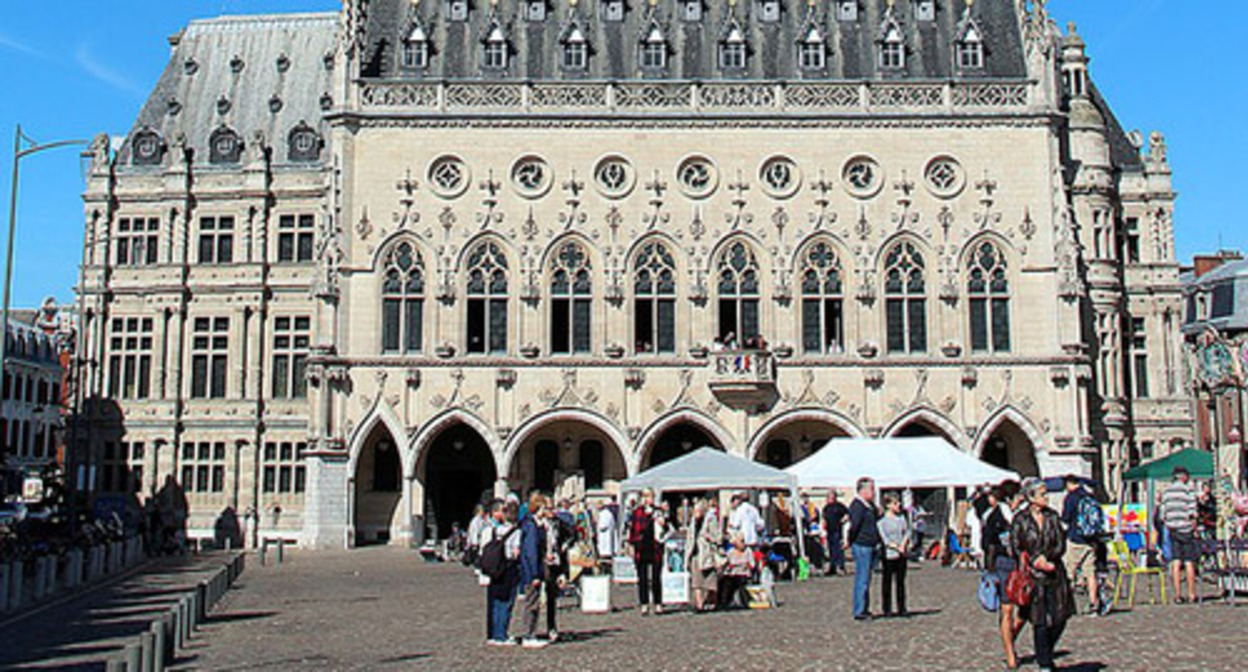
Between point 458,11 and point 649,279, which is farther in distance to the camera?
point 458,11

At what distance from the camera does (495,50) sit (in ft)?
146

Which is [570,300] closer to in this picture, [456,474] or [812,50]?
[456,474]

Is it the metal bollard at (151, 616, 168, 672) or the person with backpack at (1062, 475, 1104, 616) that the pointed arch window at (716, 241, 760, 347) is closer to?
the person with backpack at (1062, 475, 1104, 616)

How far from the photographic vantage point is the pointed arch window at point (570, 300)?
42.0 metres

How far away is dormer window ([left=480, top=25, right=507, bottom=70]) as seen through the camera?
4428 centimetres

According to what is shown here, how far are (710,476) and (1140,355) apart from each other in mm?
25799

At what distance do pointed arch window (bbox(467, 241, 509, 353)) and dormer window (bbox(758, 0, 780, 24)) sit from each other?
12841 millimetres

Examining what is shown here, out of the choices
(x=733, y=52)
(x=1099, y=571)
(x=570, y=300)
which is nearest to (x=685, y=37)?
(x=733, y=52)

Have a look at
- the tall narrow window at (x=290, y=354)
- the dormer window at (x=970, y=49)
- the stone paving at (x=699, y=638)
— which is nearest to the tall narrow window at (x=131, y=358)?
the tall narrow window at (x=290, y=354)

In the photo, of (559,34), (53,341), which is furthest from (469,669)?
(53,341)

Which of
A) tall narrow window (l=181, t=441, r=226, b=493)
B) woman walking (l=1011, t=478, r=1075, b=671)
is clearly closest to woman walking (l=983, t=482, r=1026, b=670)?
woman walking (l=1011, t=478, r=1075, b=671)

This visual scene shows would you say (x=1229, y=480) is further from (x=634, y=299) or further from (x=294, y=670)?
(x=634, y=299)

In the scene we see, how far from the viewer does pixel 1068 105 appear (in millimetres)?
46594

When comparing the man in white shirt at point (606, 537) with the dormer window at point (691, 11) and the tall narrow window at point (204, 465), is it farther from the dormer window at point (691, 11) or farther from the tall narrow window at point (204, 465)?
the dormer window at point (691, 11)
